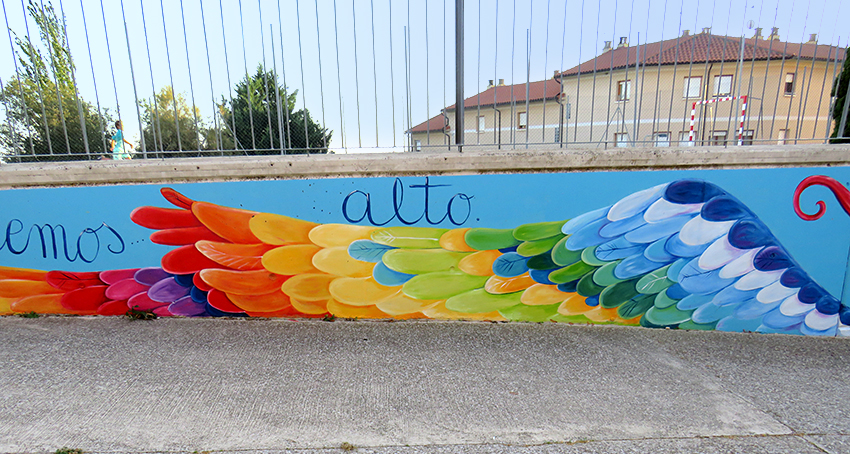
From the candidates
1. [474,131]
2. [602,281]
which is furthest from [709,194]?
[474,131]

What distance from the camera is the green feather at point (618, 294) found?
3.87m

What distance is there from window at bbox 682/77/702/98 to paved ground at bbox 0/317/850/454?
2393mm

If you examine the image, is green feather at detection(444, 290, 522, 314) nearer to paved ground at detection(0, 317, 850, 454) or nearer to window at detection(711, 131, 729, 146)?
paved ground at detection(0, 317, 850, 454)

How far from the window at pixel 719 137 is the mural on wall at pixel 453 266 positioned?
0.55m

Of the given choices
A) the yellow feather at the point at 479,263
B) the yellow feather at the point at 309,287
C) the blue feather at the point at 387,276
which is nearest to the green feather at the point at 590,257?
the yellow feather at the point at 479,263

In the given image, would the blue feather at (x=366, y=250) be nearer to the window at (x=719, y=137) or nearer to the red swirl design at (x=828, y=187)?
the window at (x=719, y=137)

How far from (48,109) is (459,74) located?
4.00 m

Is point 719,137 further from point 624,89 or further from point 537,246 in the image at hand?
point 537,246

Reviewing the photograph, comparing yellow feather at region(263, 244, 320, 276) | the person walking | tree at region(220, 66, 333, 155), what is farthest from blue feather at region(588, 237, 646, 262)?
the person walking

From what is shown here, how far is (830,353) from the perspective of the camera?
140 inches

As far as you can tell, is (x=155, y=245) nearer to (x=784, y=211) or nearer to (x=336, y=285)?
(x=336, y=285)

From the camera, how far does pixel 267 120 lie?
13.3ft

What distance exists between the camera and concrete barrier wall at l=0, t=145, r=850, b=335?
3666 mm

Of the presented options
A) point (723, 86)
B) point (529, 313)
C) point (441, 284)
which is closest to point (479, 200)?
point (441, 284)
